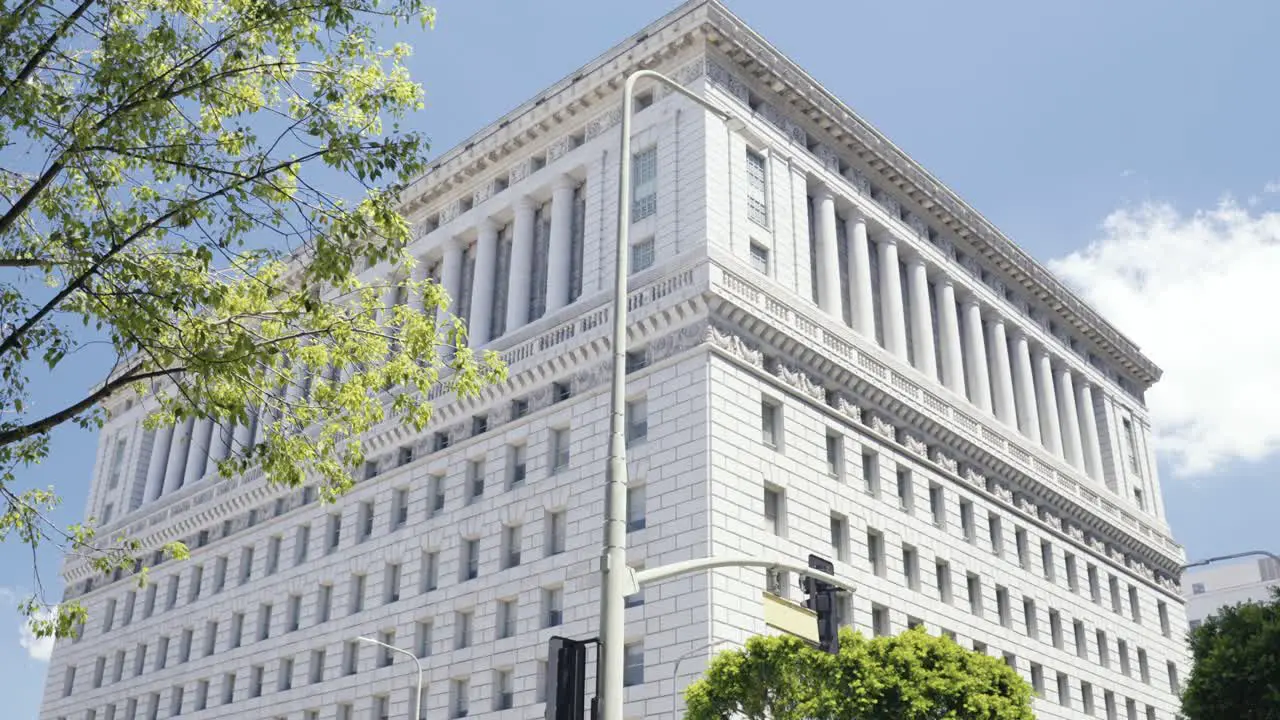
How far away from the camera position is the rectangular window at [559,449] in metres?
50.1

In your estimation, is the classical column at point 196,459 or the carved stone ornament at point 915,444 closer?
the carved stone ornament at point 915,444

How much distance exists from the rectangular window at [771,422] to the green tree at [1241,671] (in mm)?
18780

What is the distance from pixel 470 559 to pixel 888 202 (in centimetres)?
2727

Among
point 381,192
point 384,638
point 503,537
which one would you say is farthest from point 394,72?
point 384,638

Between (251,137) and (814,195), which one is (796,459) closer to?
(814,195)

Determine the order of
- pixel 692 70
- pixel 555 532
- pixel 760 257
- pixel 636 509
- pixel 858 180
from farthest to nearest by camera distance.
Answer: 1. pixel 858 180
2. pixel 692 70
3. pixel 760 257
4. pixel 555 532
5. pixel 636 509

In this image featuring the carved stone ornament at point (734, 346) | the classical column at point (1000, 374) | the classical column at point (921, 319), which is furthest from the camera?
the classical column at point (1000, 374)

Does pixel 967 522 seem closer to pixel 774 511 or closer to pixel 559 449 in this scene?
pixel 774 511

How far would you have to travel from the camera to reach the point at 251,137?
771 inches

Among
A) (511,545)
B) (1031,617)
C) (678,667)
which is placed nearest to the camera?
(678,667)

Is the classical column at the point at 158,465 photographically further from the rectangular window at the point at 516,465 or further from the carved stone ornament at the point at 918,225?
the carved stone ornament at the point at 918,225

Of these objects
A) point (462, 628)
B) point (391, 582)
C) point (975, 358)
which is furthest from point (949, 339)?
point (391, 582)

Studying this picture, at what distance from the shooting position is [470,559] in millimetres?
51969

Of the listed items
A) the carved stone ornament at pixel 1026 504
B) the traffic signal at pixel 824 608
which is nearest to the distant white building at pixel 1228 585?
the carved stone ornament at pixel 1026 504
